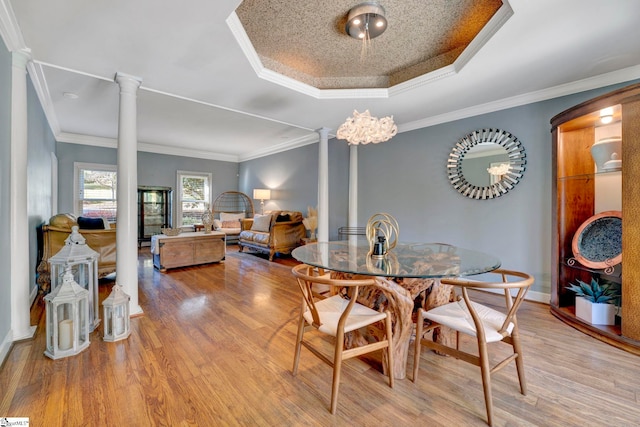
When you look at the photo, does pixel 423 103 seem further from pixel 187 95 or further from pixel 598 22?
pixel 187 95

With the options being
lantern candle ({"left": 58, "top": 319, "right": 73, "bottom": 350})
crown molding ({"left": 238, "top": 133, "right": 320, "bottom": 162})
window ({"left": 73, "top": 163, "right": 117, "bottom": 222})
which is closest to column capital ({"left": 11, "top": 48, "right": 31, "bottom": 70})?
lantern candle ({"left": 58, "top": 319, "right": 73, "bottom": 350})

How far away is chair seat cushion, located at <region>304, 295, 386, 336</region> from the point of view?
1477mm

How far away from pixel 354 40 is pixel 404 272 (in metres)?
2.15

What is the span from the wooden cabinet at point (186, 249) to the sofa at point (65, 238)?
697 millimetres

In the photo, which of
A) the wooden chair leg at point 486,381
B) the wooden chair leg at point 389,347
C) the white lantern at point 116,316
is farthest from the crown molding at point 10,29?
the wooden chair leg at point 486,381

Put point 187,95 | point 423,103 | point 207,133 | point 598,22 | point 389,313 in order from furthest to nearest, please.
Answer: point 207,133 → point 423,103 → point 187,95 → point 598,22 → point 389,313

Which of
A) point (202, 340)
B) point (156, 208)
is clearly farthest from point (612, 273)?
point (156, 208)

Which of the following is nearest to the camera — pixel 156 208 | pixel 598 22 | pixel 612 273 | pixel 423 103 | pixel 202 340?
pixel 598 22

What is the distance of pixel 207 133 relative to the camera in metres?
5.45

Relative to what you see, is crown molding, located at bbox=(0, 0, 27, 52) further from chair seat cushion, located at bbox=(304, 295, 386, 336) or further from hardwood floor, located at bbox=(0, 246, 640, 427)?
chair seat cushion, located at bbox=(304, 295, 386, 336)

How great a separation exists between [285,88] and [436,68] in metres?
1.58

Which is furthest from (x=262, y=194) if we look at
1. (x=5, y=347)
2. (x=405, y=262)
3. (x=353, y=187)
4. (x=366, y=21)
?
(x=405, y=262)

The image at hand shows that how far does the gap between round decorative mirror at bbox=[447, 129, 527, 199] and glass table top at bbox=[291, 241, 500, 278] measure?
148cm

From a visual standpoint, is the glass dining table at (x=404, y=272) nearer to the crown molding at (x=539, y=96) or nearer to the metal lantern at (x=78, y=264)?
the metal lantern at (x=78, y=264)
